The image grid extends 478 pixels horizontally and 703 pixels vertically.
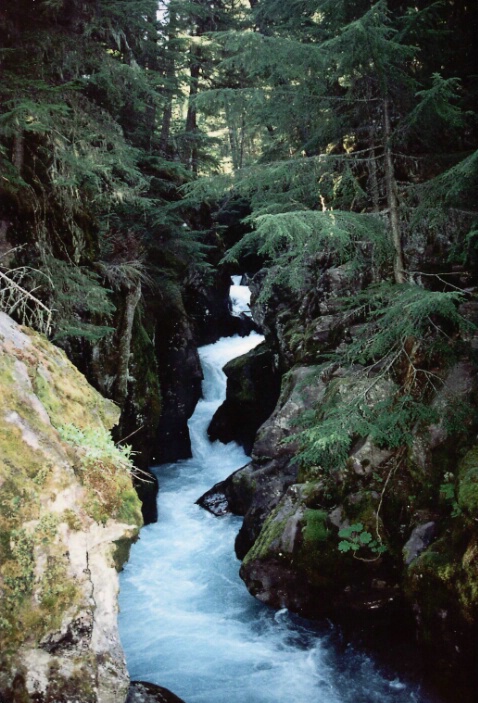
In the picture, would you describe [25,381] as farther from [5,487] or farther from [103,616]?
[103,616]

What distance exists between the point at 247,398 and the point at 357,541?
33.1 ft

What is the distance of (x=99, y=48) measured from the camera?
29.2ft

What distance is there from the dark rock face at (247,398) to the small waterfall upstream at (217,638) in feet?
16.6

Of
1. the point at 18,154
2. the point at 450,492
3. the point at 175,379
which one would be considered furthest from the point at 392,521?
the point at 175,379

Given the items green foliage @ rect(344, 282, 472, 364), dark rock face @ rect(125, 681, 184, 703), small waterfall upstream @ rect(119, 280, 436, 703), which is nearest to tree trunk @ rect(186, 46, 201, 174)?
green foliage @ rect(344, 282, 472, 364)

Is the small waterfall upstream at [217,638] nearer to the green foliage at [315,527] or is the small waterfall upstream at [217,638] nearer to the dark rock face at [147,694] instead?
the dark rock face at [147,694]

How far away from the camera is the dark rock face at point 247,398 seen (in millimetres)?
17328

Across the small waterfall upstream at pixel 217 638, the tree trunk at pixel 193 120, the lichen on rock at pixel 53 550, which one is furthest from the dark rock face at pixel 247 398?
the lichen on rock at pixel 53 550

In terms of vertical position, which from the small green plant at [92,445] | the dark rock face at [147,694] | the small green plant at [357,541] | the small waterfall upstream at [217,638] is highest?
the small green plant at [92,445]

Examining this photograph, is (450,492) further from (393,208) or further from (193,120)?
(193,120)

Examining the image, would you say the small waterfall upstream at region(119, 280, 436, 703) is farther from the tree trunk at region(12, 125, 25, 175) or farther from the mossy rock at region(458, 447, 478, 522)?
the tree trunk at region(12, 125, 25, 175)

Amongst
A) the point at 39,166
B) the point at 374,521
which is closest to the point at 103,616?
the point at 374,521

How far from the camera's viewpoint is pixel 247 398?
1759 centimetres

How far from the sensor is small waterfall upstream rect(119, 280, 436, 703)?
282 inches
